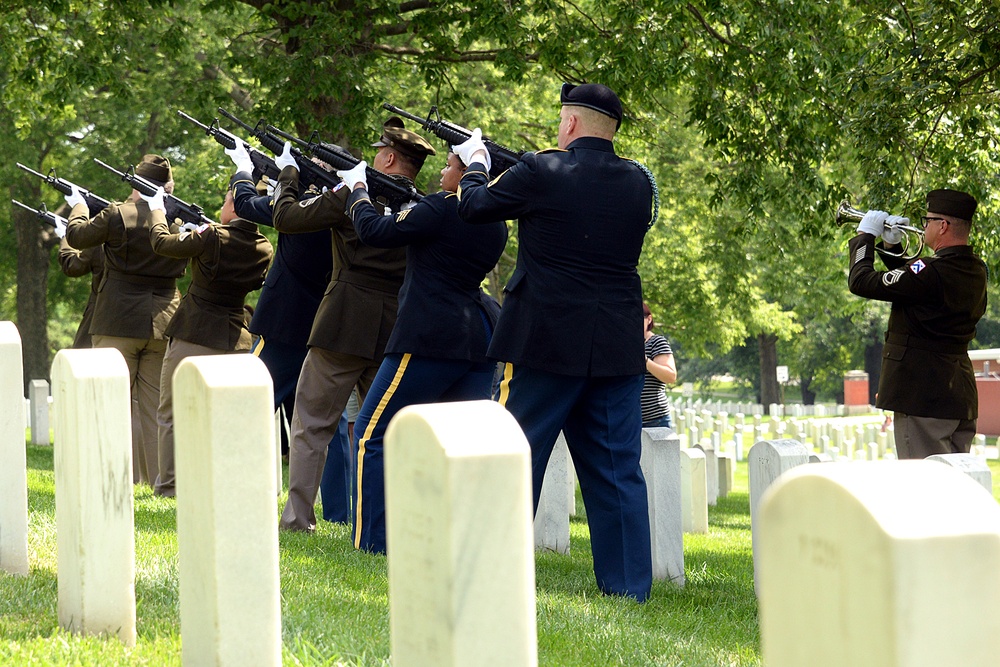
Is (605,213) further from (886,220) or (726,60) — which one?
(726,60)

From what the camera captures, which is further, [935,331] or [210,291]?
[210,291]

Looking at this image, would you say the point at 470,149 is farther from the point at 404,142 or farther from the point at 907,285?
the point at 907,285

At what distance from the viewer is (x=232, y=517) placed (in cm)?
271

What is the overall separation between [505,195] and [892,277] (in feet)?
8.87

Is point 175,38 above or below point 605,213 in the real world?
above

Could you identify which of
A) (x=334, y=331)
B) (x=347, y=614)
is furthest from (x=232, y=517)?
(x=334, y=331)

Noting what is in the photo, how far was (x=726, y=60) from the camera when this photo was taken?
11922 mm

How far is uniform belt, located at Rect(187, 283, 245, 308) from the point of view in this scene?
326 inches

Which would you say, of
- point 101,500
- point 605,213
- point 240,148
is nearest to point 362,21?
point 240,148

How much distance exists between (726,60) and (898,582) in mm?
11043

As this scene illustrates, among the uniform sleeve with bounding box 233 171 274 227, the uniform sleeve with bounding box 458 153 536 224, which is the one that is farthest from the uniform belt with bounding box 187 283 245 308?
the uniform sleeve with bounding box 458 153 536 224

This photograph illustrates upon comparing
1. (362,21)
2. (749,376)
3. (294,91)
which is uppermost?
(362,21)

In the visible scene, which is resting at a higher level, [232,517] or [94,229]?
[94,229]

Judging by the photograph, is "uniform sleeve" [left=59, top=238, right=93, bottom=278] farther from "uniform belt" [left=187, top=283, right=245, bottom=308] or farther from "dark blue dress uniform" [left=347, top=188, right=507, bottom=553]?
"dark blue dress uniform" [left=347, top=188, right=507, bottom=553]
